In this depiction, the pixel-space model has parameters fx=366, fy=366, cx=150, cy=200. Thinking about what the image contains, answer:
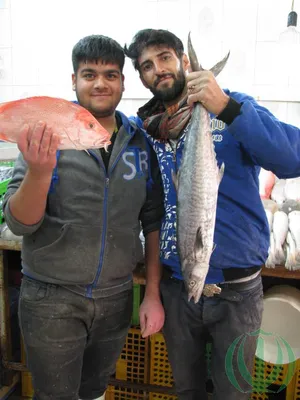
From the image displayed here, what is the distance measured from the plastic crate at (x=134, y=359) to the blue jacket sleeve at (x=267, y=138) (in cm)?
133

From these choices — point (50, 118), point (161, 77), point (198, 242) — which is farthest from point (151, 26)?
point (198, 242)

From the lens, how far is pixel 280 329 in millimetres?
1967

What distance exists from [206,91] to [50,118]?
1.55 feet

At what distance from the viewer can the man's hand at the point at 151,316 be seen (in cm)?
148

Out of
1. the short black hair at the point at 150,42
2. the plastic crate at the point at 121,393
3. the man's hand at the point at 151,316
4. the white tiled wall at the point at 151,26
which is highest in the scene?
the white tiled wall at the point at 151,26

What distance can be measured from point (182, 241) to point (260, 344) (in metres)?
1.05

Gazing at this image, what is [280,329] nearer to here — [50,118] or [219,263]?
[219,263]

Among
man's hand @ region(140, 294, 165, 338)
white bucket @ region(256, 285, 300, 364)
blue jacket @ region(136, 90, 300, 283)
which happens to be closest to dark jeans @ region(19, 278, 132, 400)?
man's hand @ region(140, 294, 165, 338)

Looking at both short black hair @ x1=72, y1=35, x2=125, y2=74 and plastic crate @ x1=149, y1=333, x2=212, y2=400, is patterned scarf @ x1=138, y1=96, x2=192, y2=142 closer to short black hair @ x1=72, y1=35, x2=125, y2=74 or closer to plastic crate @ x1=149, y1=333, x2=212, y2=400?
short black hair @ x1=72, y1=35, x2=125, y2=74

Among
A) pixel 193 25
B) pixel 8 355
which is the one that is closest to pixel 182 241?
pixel 8 355

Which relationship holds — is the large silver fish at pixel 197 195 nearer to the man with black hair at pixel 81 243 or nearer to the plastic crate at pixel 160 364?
the man with black hair at pixel 81 243

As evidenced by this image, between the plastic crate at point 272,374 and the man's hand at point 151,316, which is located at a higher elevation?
the man's hand at point 151,316

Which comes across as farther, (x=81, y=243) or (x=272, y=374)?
(x=272, y=374)

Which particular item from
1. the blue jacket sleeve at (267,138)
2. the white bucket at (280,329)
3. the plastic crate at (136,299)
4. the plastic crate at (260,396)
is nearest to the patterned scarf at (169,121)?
the blue jacket sleeve at (267,138)
